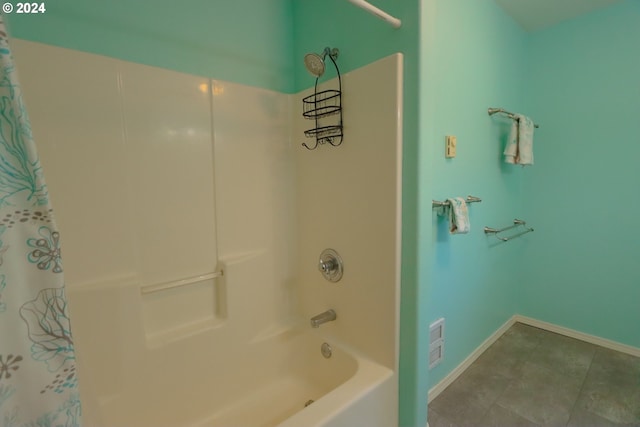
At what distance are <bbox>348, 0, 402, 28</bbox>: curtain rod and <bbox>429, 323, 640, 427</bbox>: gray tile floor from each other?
6.70 feet

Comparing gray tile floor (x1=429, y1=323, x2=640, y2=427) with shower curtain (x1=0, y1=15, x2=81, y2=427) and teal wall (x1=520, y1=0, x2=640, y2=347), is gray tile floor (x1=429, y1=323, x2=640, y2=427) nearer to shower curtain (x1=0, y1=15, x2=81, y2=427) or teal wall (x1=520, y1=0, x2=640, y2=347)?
teal wall (x1=520, y1=0, x2=640, y2=347)

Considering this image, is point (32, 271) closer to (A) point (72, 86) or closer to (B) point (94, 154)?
(B) point (94, 154)

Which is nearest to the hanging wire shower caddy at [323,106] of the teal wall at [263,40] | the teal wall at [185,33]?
the teal wall at [263,40]

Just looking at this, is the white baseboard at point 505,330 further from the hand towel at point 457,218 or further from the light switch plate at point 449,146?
the light switch plate at point 449,146

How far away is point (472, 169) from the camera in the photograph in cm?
190

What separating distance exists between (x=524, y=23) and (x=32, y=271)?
3334 mm

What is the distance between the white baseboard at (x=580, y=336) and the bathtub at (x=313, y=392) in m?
2.05

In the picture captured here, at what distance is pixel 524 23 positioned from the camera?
2270 millimetres

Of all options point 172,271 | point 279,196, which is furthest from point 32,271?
point 279,196

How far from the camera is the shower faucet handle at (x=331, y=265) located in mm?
1467

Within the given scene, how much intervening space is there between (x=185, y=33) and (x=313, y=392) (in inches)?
78.7

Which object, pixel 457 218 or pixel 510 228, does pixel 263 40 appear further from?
pixel 510 228

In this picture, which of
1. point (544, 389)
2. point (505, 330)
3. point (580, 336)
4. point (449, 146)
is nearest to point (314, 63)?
point (449, 146)

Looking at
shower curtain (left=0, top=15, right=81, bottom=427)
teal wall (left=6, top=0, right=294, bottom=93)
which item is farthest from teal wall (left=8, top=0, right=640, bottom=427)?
shower curtain (left=0, top=15, right=81, bottom=427)
